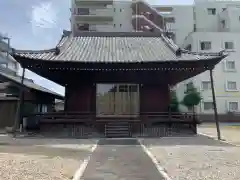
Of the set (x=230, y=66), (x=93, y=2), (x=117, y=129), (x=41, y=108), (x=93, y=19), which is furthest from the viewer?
(x=93, y=2)

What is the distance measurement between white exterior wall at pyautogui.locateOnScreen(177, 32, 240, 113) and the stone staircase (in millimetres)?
27856

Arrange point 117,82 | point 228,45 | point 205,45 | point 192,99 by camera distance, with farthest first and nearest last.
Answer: point 228,45
point 205,45
point 192,99
point 117,82

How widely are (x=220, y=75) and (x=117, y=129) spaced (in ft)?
101

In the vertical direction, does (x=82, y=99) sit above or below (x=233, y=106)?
above

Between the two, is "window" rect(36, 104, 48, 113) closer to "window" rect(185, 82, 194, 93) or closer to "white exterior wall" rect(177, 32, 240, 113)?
"window" rect(185, 82, 194, 93)

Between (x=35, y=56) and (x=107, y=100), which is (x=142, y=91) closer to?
(x=107, y=100)

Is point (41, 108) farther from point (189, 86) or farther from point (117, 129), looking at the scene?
point (189, 86)

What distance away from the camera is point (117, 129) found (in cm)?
1867

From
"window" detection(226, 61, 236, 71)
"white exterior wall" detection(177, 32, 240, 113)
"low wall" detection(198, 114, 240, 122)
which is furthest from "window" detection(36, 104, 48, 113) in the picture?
"window" detection(226, 61, 236, 71)

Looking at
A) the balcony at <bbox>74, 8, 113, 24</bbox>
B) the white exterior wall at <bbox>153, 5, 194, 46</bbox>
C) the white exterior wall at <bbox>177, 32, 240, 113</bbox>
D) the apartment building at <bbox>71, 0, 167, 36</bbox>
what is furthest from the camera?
the balcony at <bbox>74, 8, 113, 24</bbox>

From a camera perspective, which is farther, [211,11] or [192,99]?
[211,11]

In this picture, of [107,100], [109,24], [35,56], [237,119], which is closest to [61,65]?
[35,56]

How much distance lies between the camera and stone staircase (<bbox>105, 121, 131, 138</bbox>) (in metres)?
18.3

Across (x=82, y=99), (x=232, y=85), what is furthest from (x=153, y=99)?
(x=232, y=85)
